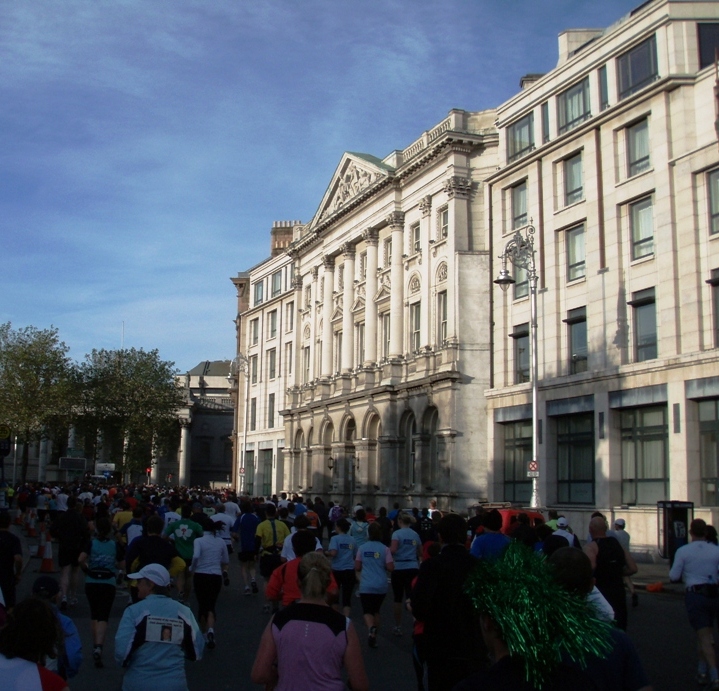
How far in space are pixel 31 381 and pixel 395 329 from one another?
91.2 ft

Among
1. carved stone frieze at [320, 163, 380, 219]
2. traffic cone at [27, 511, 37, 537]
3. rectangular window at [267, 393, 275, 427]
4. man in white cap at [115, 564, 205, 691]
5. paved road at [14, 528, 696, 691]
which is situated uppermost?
carved stone frieze at [320, 163, 380, 219]

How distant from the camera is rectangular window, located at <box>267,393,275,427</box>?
7044 centimetres

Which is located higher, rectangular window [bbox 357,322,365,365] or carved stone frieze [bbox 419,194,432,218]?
carved stone frieze [bbox 419,194,432,218]

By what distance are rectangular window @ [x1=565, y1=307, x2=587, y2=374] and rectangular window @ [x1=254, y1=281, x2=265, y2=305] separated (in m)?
42.9

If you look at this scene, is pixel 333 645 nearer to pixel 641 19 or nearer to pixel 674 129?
pixel 674 129

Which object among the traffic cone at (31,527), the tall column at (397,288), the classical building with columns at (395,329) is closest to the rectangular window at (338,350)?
the classical building with columns at (395,329)

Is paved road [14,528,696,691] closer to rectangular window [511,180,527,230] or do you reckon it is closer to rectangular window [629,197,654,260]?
rectangular window [629,197,654,260]

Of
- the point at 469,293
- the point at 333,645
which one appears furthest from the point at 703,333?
the point at 333,645

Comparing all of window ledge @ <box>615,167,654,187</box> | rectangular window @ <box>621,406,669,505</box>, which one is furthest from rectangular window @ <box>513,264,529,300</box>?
rectangular window @ <box>621,406,669,505</box>

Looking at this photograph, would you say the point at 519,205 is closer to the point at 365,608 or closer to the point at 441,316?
the point at 441,316

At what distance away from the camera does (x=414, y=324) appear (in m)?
47.3

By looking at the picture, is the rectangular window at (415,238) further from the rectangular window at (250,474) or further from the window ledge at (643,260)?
the rectangular window at (250,474)

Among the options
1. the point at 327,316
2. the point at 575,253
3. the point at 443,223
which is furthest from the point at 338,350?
the point at 575,253

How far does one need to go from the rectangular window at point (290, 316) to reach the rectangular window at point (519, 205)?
30.0 meters
